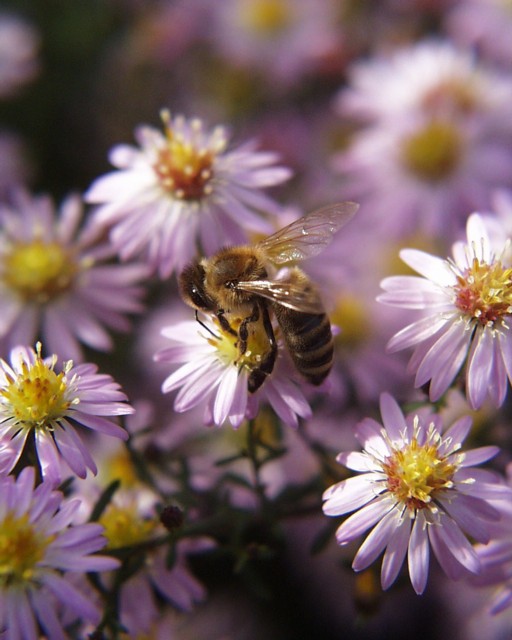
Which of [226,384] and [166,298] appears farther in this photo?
[166,298]

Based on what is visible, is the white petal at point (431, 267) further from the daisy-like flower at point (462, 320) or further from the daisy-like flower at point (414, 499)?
the daisy-like flower at point (414, 499)

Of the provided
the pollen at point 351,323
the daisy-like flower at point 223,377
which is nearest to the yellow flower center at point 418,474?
the daisy-like flower at point 223,377

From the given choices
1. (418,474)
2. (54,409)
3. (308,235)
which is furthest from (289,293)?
(54,409)

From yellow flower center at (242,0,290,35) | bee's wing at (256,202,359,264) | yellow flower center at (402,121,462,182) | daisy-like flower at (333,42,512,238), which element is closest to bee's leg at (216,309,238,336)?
bee's wing at (256,202,359,264)

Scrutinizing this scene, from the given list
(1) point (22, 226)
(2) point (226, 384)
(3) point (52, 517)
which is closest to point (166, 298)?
(1) point (22, 226)

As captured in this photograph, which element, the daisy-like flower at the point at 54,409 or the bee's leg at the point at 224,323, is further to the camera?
the bee's leg at the point at 224,323

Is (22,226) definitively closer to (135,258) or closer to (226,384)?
(135,258)

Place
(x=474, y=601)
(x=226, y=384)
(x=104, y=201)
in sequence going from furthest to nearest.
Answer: (x=474, y=601) → (x=104, y=201) → (x=226, y=384)
